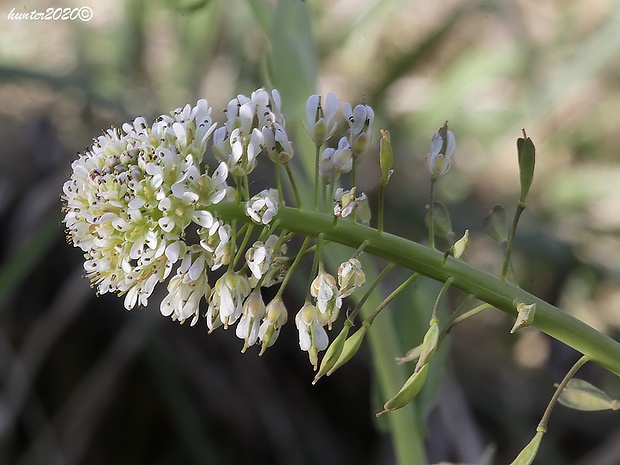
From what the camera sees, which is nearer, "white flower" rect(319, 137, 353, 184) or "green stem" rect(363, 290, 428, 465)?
"white flower" rect(319, 137, 353, 184)

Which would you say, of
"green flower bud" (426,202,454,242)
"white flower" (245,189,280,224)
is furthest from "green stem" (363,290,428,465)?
"white flower" (245,189,280,224)

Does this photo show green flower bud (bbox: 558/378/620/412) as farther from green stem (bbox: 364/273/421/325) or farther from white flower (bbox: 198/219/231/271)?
white flower (bbox: 198/219/231/271)

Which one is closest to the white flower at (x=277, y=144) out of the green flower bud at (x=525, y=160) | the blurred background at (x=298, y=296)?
the green flower bud at (x=525, y=160)

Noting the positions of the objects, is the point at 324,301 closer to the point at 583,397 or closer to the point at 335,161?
the point at 335,161

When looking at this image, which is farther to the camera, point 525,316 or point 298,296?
point 298,296

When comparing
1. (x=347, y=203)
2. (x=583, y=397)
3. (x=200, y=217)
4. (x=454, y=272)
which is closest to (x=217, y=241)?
(x=200, y=217)

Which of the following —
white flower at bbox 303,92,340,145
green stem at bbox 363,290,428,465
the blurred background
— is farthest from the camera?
the blurred background

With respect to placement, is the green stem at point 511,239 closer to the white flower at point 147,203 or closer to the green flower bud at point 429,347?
the green flower bud at point 429,347
